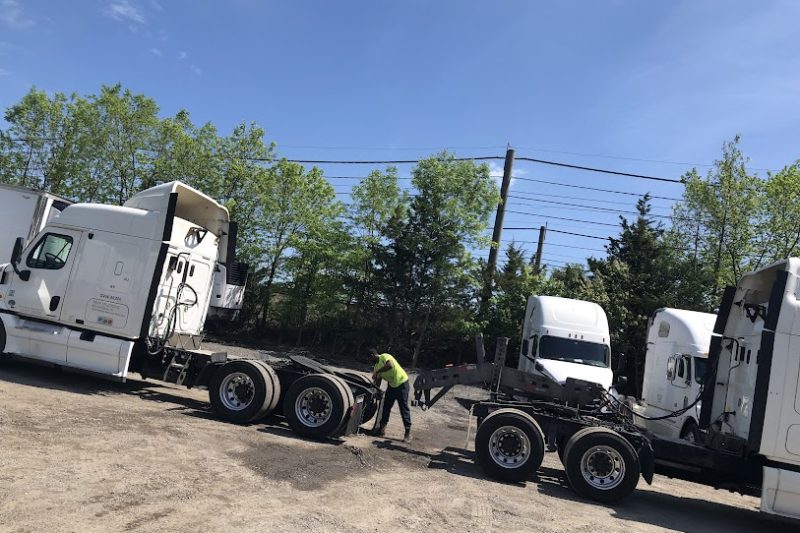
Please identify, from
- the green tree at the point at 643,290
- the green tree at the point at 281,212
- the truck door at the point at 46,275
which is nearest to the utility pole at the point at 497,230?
the green tree at the point at 643,290

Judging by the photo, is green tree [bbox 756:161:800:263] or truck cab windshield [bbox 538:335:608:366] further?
green tree [bbox 756:161:800:263]

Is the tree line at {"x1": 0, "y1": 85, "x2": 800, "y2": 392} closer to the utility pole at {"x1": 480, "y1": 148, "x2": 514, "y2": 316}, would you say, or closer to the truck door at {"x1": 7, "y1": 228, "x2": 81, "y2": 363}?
the utility pole at {"x1": 480, "y1": 148, "x2": 514, "y2": 316}

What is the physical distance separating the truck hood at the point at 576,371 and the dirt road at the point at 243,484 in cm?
323

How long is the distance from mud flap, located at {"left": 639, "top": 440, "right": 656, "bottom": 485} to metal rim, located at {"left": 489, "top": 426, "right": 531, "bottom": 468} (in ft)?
5.15

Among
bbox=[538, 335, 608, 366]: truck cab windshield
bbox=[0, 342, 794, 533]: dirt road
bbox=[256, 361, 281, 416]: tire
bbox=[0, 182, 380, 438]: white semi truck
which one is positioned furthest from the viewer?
bbox=[538, 335, 608, 366]: truck cab windshield

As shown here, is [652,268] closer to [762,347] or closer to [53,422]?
[762,347]

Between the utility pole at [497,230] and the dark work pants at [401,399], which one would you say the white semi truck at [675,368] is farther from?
the utility pole at [497,230]

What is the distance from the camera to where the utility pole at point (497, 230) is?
23.5 meters

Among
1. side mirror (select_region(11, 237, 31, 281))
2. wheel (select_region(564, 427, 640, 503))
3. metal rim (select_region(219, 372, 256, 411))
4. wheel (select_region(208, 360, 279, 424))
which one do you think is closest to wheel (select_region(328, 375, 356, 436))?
wheel (select_region(208, 360, 279, 424))

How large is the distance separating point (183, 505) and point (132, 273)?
19.6 feet

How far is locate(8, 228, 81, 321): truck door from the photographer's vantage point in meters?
10.4

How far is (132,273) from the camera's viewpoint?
1017cm

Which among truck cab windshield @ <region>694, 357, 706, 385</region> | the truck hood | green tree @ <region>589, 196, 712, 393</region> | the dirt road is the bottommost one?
the dirt road

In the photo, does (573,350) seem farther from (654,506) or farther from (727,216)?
(727,216)
